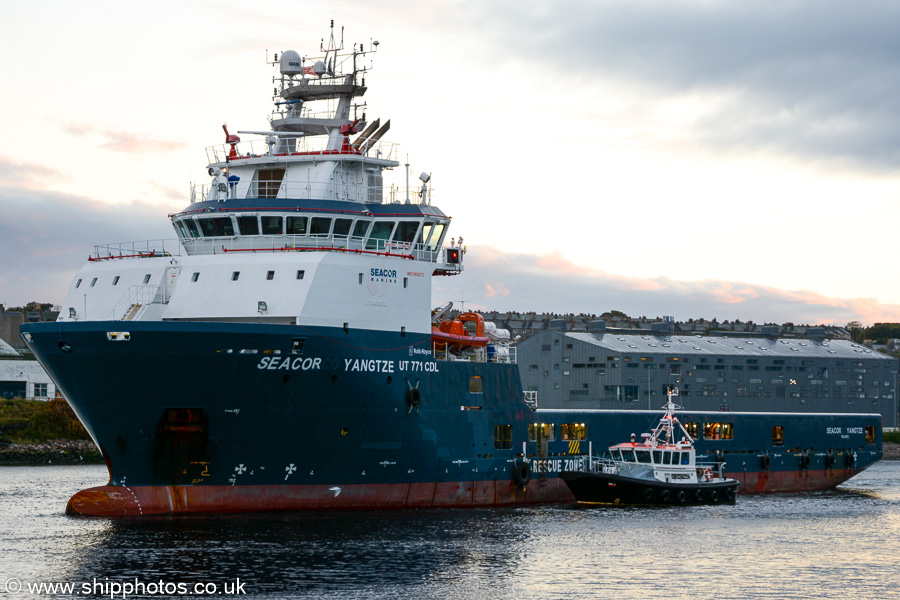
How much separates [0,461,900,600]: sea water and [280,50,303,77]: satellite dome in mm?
17795

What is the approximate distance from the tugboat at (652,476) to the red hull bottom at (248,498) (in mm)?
7635

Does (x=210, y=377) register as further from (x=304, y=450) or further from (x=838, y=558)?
(x=838, y=558)

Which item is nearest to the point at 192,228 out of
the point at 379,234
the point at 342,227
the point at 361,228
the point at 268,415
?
the point at 342,227

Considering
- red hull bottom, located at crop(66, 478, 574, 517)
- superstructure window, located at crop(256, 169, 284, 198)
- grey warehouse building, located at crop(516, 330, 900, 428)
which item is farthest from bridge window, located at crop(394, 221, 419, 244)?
grey warehouse building, located at crop(516, 330, 900, 428)

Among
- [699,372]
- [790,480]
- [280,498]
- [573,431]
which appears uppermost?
[699,372]

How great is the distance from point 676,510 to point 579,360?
4345 cm

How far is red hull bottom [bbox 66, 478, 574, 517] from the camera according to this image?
1444 inches

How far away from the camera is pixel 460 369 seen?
1679 inches

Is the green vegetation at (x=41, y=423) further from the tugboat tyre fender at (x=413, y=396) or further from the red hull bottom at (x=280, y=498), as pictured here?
the tugboat tyre fender at (x=413, y=396)

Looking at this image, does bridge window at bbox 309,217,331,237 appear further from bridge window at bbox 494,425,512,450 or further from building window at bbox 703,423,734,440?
building window at bbox 703,423,734,440

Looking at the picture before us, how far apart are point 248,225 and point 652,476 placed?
19891mm

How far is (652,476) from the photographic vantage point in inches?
1891

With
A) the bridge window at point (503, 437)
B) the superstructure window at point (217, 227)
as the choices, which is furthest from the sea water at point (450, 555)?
the superstructure window at point (217, 227)

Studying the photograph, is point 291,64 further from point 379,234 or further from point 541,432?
point 541,432
